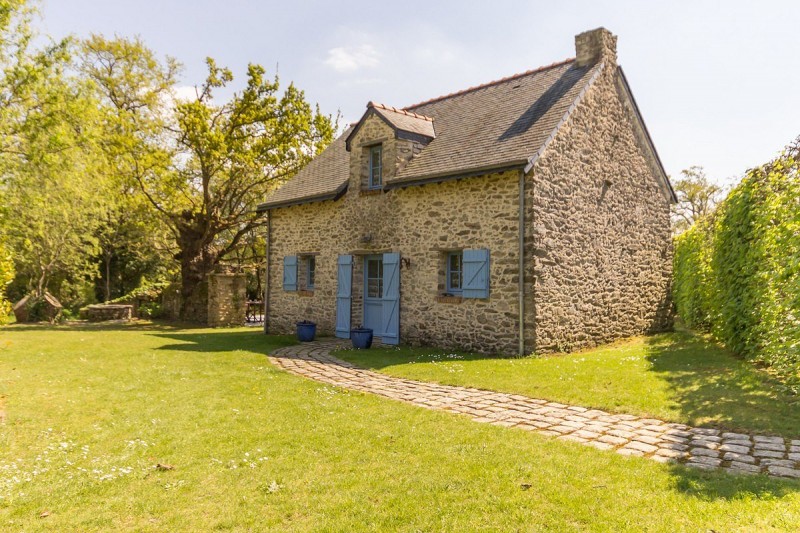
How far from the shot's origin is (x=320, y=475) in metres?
4.25

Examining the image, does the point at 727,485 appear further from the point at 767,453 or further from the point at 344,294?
the point at 344,294

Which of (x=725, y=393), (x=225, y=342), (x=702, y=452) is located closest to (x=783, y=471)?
(x=702, y=452)

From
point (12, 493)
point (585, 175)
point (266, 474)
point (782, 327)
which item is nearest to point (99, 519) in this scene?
point (12, 493)

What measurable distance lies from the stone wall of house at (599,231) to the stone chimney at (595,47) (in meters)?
0.09

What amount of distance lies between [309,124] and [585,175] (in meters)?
11.8

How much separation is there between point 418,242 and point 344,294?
277 cm

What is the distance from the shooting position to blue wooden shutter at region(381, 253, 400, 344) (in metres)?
12.4

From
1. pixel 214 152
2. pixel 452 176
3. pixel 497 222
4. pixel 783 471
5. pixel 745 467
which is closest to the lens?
pixel 783 471

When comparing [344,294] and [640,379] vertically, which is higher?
[344,294]

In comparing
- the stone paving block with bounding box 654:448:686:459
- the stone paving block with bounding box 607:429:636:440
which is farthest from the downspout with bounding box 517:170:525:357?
the stone paving block with bounding box 654:448:686:459

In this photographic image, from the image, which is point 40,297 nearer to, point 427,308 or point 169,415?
point 427,308

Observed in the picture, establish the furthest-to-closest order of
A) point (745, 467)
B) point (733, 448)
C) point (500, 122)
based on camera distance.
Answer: point (500, 122)
point (733, 448)
point (745, 467)

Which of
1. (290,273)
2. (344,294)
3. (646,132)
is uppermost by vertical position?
(646,132)

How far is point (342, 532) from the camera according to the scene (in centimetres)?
331
